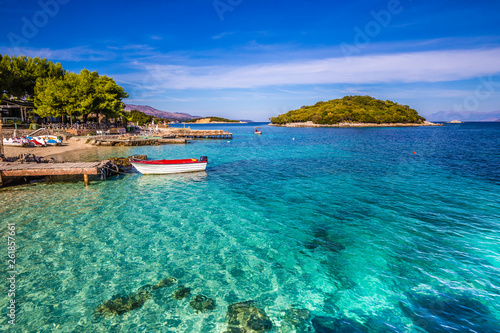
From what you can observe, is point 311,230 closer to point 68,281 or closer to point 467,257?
point 467,257

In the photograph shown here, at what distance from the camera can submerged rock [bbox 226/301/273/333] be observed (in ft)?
20.7

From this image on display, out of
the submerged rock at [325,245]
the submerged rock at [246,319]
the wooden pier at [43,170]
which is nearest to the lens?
the submerged rock at [246,319]

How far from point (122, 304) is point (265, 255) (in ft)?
16.7

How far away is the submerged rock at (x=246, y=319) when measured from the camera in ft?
20.7

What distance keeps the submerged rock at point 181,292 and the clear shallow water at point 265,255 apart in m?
0.18

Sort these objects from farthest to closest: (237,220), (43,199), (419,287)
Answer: (43,199)
(237,220)
(419,287)

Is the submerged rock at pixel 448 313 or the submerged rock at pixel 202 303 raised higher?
the submerged rock at pixel 448 313

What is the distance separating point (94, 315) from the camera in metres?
6.68

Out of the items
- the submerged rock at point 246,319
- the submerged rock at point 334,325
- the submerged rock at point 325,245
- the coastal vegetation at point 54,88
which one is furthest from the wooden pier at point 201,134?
the submerged rock at point 334,325

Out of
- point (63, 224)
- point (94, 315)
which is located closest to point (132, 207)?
point (63, 224)

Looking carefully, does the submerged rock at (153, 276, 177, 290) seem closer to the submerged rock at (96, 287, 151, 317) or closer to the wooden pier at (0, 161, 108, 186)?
the submerged rock at (96, 287, 151, 317)

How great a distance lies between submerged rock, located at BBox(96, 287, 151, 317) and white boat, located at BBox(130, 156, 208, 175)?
16.7m

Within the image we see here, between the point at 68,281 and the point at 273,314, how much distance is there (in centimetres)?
663

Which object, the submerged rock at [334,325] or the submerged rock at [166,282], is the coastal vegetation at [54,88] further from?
the submerged rock at [334,325]
